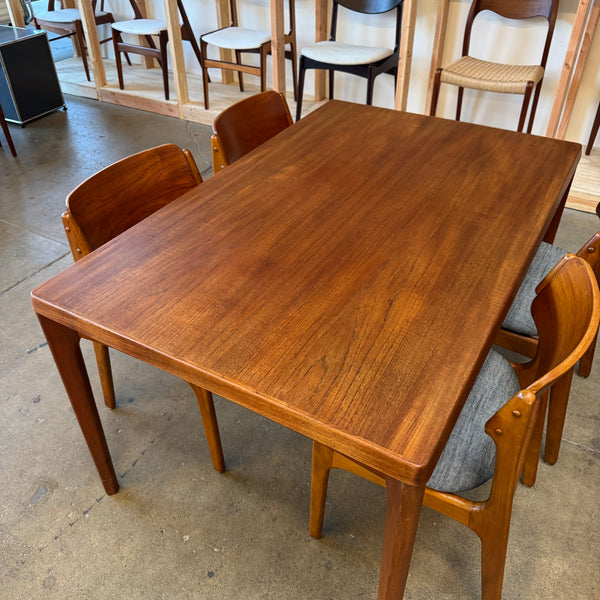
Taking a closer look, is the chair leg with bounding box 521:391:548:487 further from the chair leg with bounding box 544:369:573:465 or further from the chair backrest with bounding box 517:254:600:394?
the chair backrest with bounding box 517:254:600:394

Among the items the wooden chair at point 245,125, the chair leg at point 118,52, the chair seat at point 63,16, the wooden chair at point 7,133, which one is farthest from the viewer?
the chair seat at point 63,16

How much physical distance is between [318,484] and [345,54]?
253cm

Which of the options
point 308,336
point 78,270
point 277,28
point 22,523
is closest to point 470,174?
point 308,336

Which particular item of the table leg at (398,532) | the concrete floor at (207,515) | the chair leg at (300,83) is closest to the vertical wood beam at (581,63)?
the chair leg at (300,83)

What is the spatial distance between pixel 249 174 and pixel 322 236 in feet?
1.25

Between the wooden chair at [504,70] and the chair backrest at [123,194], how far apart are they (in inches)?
72.6

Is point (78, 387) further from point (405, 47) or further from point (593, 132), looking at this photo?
point (593, 132)

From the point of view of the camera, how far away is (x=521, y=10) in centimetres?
290

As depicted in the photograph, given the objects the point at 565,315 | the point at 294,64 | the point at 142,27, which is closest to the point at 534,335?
the point at 565,315

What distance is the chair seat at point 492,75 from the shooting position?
2754 millimetres

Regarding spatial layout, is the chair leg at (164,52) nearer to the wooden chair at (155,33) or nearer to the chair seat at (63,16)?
the wooden chair at (155,33)

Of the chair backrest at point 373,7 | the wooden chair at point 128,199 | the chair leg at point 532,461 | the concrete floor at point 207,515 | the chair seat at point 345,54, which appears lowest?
the concrete floor at point 207,515

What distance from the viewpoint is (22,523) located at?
1.48 meters

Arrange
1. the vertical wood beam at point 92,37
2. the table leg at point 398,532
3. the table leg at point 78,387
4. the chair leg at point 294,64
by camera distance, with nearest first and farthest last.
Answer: the table leg at point 398,532 < the table leg at point 78,387 < the chair leg at point 294,64 < the vertical wood beam at point 92,37
